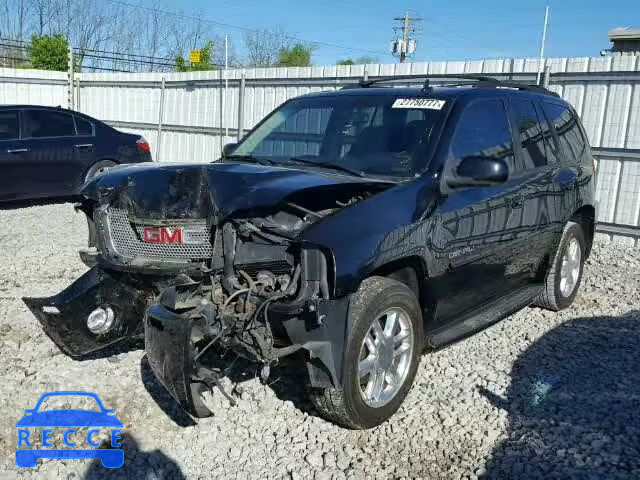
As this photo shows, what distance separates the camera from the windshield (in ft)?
13.5

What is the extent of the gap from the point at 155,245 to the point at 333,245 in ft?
3.98

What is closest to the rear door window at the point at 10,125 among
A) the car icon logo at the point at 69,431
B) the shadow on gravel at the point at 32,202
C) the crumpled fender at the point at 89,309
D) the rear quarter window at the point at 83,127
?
the rear quarter window at the point at 83,127

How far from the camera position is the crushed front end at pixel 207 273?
314 cm

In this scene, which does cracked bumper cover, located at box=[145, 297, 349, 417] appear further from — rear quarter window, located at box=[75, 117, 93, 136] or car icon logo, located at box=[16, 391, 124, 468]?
rear quarter window, located at box=[75, 117, 93, 136]

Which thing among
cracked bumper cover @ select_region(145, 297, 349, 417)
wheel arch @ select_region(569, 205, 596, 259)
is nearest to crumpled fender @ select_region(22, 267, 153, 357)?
cracked bumper cover @ select_region(145, 297, 349, 417)

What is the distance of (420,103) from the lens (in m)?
4.32

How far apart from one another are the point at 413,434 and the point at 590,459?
95cm

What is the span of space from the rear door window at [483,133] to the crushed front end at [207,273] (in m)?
0.88

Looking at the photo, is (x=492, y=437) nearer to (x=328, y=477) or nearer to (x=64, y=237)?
(x=328, y=477)

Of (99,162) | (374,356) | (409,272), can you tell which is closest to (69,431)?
(374,356)

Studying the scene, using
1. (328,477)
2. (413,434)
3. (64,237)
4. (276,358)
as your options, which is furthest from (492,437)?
(64,237)

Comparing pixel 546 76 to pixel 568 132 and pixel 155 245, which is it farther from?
pixel 155 245

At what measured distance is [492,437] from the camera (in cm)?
353

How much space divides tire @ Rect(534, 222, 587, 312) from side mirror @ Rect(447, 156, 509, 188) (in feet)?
6.72
